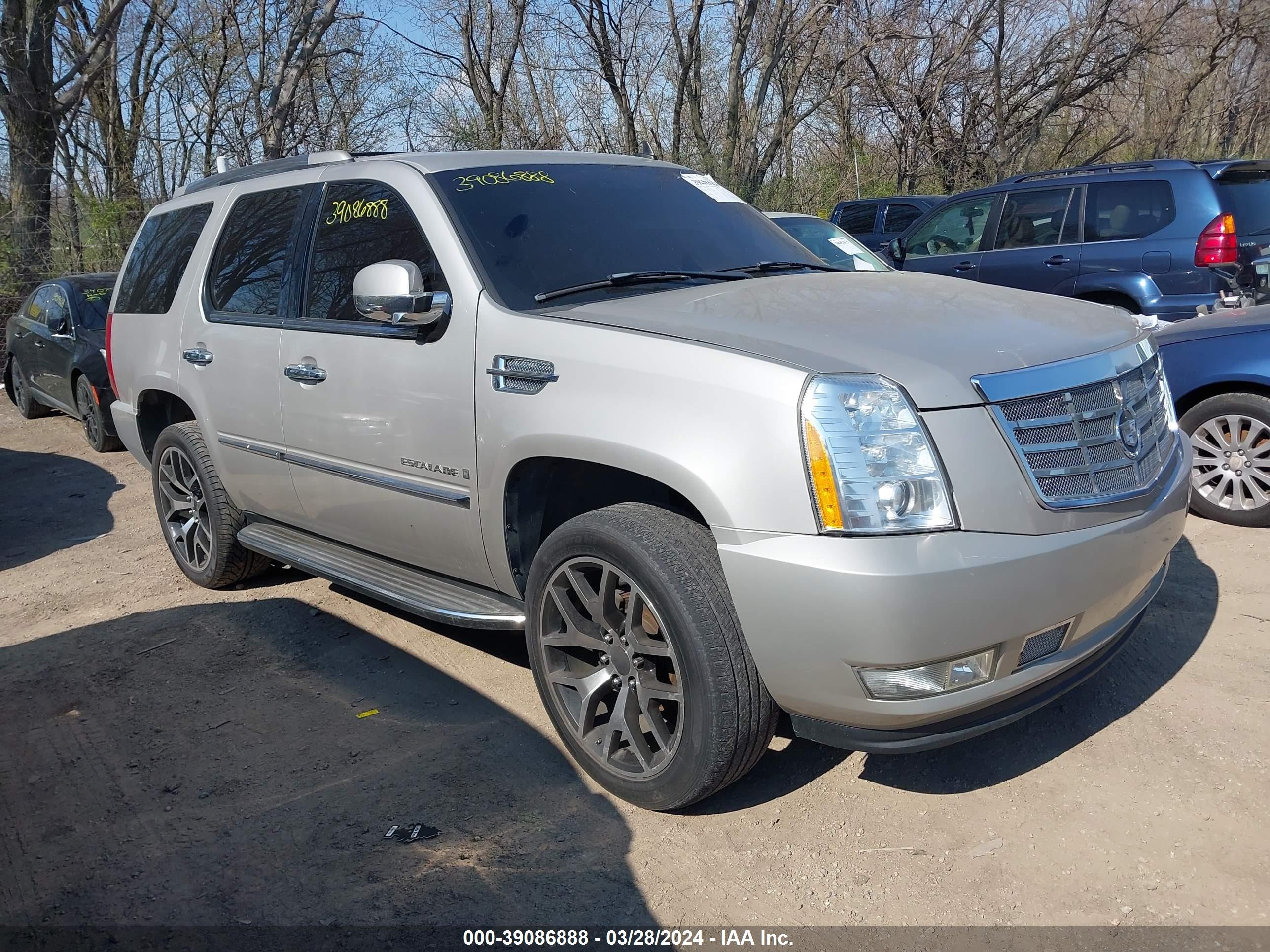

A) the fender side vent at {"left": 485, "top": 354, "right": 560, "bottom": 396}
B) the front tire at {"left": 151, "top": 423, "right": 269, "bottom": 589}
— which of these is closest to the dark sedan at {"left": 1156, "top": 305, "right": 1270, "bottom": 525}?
the fender side vent at {"left": 485, "top": 354, "right": 560, "bottom": 396}

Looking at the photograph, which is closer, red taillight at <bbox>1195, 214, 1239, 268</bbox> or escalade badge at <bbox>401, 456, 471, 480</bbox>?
escalade badge at <bbox>401, 456, 471, 480</bbox>

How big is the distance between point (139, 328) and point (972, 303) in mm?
4275

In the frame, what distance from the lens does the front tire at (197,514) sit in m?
5.15

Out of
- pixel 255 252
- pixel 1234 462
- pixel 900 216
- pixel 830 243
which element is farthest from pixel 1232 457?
pixel 900 216

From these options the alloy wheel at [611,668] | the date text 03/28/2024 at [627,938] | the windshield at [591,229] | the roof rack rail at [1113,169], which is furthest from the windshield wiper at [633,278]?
the roof rack rail at [1113,169]

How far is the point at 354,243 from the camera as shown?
417 cm

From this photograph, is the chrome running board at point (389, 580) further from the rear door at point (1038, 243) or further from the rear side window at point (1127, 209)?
the rear side window at point (1127, 209)

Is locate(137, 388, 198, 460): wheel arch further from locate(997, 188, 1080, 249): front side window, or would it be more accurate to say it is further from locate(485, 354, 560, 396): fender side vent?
locate(997, 188, 1080, 249): front side window

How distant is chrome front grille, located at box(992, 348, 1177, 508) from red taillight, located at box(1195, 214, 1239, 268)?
5.26 metres

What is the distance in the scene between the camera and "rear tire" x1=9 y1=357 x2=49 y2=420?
10961 mm

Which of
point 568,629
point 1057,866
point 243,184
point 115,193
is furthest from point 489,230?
point 115,193

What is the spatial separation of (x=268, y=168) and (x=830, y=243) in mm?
5148

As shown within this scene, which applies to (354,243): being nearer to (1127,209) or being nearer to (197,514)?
(197,514)

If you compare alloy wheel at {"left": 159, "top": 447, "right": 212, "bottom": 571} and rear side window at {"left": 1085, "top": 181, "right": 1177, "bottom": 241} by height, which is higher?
rear side window at {"left": 1085, "top": 181, "right": 1177, "bottom": 241}
